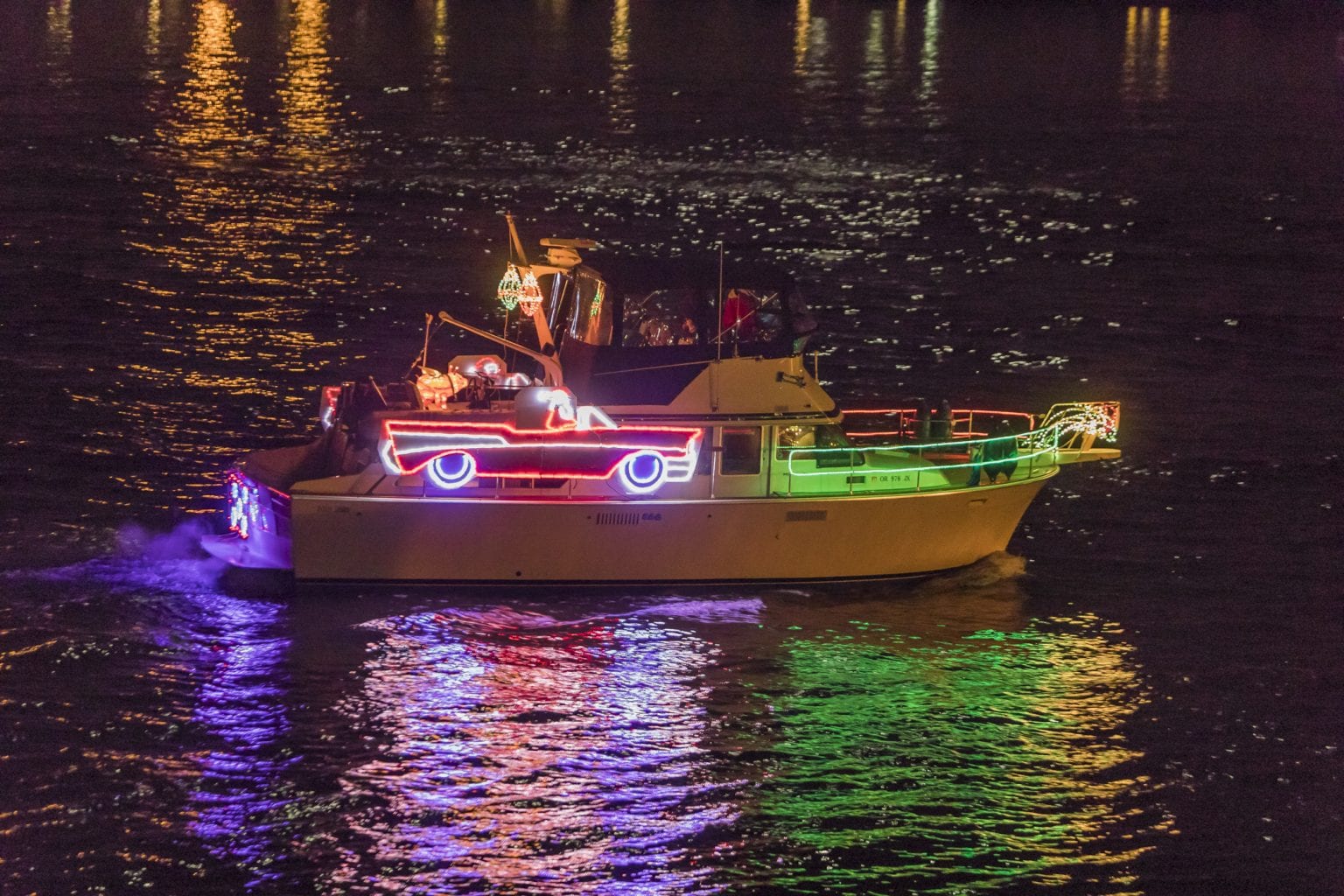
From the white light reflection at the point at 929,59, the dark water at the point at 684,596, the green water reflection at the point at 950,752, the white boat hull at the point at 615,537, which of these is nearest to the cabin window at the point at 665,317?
the white boat hull at the point at 615,537

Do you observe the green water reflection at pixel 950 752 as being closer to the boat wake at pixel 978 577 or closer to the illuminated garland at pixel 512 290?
the boat wake at pixel 978 577

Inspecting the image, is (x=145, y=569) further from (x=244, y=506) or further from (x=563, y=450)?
(x=563, y=450)

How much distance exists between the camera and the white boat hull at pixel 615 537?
71.2 ft

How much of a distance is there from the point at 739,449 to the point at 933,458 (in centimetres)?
321

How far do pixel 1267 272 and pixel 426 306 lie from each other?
78.8 ft

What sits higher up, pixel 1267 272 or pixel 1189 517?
pixel 1267 272

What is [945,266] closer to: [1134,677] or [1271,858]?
[1134,677]

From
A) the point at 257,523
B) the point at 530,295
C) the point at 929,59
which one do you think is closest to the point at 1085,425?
the point at 530,295

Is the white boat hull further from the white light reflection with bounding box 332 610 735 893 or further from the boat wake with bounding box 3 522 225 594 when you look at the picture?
the boat wake with bounding box 3 522 225 594

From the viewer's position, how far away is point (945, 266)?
47438mm

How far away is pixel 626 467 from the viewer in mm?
21703

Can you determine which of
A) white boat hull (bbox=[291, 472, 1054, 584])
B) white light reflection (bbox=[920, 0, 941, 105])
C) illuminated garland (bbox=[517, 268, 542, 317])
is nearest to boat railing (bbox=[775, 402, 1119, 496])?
white boat hull (bbox=[291, 472, 1054, 584])

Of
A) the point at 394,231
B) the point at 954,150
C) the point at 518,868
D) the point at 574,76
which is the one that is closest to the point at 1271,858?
the point at 518,868

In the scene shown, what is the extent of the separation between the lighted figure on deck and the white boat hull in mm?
373
